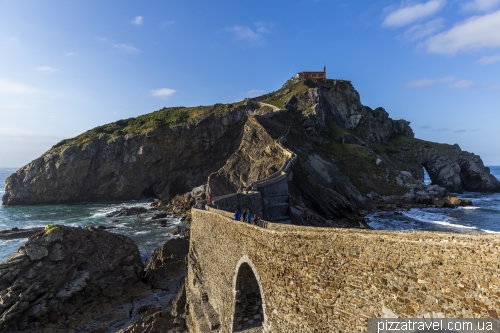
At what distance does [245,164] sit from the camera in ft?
155

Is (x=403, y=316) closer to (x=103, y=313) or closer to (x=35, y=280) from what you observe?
(x=103, y=313)

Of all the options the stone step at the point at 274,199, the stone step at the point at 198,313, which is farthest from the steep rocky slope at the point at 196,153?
the stone step at the point at 198,313

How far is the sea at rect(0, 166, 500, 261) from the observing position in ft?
119

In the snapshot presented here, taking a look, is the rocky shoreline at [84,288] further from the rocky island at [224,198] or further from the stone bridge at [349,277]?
the stone bridge at [349,277]

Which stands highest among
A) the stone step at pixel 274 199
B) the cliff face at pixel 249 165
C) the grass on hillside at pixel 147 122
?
the grass on hillside at pixel 147 122

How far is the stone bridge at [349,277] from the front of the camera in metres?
5.12

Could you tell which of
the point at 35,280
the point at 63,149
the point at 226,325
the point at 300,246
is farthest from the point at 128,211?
the point at 300,246

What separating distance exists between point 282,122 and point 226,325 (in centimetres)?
4997

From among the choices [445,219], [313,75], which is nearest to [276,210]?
[445,219]

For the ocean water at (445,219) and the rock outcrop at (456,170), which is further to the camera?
the rock outcrop at (456,170)

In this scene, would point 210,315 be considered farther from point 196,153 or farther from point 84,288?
point 196,153

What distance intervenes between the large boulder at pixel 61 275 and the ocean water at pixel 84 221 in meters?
8.74

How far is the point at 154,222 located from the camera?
156 feet

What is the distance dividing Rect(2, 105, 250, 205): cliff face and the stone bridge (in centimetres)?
6172
